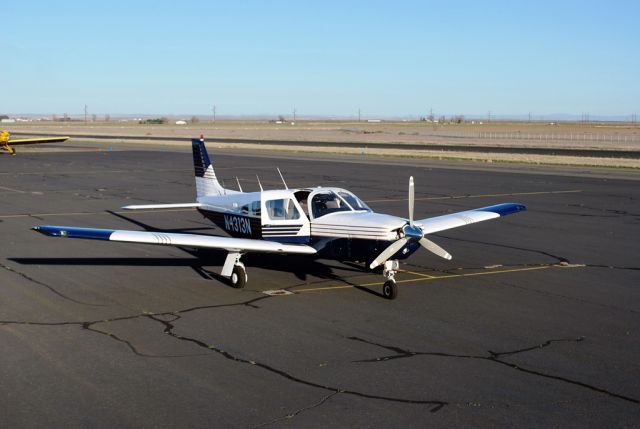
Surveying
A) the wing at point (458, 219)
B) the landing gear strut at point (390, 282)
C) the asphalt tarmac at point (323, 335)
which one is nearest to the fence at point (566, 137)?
the asphalt tarmac at point (323, 335)

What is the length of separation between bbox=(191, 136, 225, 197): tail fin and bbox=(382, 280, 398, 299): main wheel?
6825 mm

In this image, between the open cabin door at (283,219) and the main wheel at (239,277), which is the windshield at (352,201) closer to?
the open cabin door at (283,219)

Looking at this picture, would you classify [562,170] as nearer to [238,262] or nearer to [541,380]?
[238,262]

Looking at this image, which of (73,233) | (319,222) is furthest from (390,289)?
(73,233)

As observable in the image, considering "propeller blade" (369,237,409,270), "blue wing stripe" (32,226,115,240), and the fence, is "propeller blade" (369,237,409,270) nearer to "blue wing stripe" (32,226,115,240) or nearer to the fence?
"blue wing stripe" (32,226,115,240)

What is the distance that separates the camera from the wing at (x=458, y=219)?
17391 mm

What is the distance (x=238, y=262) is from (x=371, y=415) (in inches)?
295

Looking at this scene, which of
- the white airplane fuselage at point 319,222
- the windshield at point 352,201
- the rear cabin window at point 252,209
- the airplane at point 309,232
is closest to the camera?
the airplane at point 309,232

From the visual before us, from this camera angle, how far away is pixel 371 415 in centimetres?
908

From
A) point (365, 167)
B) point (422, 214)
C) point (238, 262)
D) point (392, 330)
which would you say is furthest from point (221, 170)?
point (392, 330)

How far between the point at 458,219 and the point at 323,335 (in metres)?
7.18

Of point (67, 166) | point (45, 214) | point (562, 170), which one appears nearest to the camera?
point (45, 214)

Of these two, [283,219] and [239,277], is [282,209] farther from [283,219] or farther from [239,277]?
[239,277]

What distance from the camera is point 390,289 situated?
1498 centimetres
